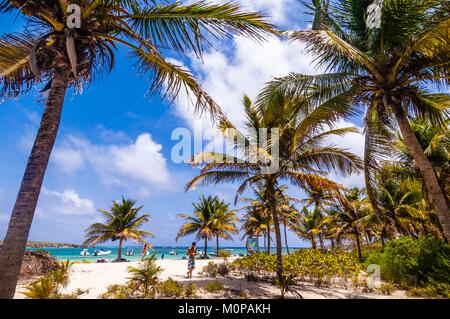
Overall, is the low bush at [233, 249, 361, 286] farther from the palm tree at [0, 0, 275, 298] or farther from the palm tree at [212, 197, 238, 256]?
the palm tree at [212, 197, 238, 256]

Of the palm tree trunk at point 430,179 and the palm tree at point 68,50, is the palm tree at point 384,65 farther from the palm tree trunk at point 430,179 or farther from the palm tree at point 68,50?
the palm tree at point 68,50

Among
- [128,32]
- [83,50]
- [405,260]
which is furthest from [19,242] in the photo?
[405,260]

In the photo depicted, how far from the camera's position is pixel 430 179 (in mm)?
7082

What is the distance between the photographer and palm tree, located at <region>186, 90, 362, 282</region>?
29.0 ft

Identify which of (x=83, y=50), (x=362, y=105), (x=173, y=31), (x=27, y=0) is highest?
(x=362, y=105)

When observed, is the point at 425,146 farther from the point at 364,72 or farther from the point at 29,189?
the point at 29,189

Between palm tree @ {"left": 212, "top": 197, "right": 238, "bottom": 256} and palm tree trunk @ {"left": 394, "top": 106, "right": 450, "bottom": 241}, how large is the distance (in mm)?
23750

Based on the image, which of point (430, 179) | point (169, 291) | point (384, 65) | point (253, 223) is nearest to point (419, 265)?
point (430, 179)

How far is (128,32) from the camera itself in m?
5.27

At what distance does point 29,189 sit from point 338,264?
12.8 metres

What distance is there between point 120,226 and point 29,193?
997 inches

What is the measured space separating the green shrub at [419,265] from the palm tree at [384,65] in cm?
285

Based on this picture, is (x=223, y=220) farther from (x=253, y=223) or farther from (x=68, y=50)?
(x=68, y=50)

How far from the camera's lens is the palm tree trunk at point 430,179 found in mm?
6902
